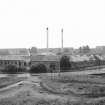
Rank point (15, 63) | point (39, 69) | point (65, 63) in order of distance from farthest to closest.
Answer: point (15, 63), point (65, 63), point (39, 69)

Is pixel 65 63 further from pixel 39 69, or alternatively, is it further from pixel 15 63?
pixel 15 63

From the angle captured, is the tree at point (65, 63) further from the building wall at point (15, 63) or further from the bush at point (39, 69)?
the building wall at point (15, 63)

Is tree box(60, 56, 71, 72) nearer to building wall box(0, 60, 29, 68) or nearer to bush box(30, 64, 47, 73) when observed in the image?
bush box(30, 64, 47, 73)

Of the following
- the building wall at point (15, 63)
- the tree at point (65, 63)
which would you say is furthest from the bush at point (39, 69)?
the building wall at point (15, 63)

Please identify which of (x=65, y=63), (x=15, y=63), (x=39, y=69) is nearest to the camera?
(x=39, y=69)

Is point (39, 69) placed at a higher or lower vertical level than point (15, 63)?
lower

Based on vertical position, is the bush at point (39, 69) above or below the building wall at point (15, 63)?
below

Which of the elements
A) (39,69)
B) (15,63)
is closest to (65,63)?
(39,69)

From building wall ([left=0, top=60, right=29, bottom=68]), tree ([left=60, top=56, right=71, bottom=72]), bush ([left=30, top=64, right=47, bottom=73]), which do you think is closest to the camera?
bush ([left=30, top=64, right=47, bottom=73])

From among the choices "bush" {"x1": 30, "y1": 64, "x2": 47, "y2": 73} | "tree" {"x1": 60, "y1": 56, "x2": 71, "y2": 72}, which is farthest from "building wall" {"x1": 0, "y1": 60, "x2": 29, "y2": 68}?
"tree" {"x1": 60, "y1": 56, "x2": 71, "y2": 72}

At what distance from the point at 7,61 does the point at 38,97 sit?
27554 millimetres

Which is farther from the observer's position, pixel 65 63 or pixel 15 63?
pixel 15 63

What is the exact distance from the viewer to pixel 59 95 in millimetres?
14406

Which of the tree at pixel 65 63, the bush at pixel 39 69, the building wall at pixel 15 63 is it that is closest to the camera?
the bush at pixel 39 69
